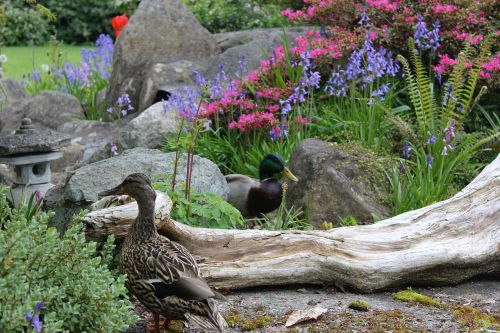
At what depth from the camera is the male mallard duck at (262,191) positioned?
6.66 m

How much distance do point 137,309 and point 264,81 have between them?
3.95 meters

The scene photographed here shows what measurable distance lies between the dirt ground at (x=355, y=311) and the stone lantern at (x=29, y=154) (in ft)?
8.01

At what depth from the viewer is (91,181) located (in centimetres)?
579

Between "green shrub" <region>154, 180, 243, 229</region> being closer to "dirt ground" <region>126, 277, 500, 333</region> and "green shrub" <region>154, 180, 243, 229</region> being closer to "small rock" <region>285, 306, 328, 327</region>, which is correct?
"dirt ground" <region>126, 277, 500, 333</region>

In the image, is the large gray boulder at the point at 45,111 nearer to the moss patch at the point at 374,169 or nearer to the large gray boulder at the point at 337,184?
the large gray boulder at the point at 337,184

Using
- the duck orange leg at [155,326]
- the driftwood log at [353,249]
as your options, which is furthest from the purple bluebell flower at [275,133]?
the duck orange leg at [155,326]

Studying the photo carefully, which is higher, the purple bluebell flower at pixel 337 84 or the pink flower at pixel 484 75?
the pink flower at pixel 484 75

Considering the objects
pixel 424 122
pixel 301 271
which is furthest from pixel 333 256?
pixel 424 122

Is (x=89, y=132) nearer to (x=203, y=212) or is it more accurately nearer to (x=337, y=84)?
(x=337, y=84)

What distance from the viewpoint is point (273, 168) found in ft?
22.1

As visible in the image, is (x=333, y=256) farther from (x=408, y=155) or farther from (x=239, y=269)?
(x=408, y=155)

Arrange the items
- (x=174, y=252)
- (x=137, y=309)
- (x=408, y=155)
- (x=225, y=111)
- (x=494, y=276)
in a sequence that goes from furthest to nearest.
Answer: (x=225, y=111), (x=408, y=155), (x=494, y=276), (x=137, y=309), (x=174, y=252)

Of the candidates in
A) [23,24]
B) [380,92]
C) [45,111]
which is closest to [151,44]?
[45,111]

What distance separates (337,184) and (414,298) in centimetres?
184
